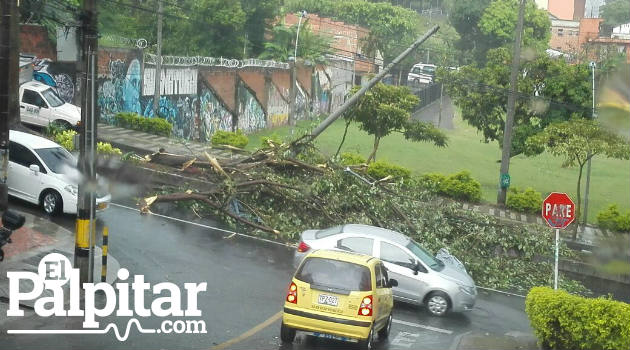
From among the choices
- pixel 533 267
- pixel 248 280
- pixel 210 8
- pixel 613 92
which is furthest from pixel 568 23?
pixel 613 92

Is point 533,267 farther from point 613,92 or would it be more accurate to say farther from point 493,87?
point 613,92

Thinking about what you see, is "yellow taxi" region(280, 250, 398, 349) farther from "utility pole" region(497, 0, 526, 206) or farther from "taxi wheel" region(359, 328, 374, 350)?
"utility pole" region(497, 0, 526, 206)

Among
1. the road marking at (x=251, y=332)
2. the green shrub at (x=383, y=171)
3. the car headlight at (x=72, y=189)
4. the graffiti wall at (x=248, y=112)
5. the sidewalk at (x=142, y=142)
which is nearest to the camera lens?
the road marking at (x=251, y=332)

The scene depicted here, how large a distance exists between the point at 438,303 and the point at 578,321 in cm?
380

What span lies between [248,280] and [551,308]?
20.2 feet

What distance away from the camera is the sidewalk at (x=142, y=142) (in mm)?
29141

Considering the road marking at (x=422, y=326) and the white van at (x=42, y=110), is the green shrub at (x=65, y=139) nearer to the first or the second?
the white van at (x=42, y=110)

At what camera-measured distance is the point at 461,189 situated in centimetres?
3206

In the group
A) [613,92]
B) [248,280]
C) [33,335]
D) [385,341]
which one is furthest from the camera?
[248,280]

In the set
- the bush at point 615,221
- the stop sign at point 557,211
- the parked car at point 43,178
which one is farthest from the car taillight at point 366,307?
the bush at point 615,221

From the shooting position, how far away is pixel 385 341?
42.8 feet

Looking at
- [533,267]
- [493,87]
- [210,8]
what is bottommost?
[533,267]

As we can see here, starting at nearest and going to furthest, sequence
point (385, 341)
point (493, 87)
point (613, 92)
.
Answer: point (613, 92), point (385, 341), point (493, 87)

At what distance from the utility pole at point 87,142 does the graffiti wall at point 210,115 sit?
98.7 ft
